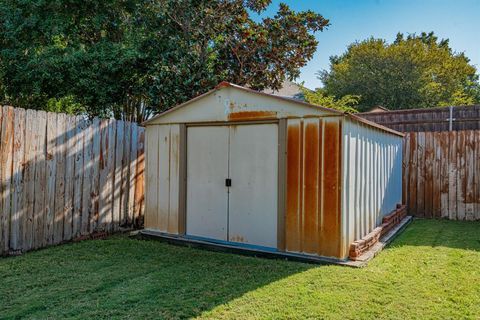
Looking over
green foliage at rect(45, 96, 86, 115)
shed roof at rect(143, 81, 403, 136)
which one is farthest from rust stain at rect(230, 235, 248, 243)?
green foliage at rect(45, 96, 86, 115)

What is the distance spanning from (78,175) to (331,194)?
3.93m

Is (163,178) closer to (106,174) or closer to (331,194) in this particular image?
(106,174)

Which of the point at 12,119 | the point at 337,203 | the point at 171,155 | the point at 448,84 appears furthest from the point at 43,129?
the point at 448,84

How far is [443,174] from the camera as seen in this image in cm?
Result: 802

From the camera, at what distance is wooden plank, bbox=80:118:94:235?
5.90m

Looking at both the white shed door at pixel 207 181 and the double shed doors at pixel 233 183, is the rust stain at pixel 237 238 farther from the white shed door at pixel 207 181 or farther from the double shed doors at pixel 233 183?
the white shed door at pixel 207 181

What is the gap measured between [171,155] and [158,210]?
3.19ft

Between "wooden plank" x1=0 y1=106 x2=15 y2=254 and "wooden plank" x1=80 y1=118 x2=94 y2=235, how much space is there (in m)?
1.19

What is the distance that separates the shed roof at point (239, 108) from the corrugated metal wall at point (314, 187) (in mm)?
143

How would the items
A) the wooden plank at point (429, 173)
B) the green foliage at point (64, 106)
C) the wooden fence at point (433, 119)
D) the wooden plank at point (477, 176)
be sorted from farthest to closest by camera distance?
the green foliage at point (64, 106)
the wooden fence at point (433, 119)
the wooden plank at point (429, 173)
the wooden plank at point (477, 176)

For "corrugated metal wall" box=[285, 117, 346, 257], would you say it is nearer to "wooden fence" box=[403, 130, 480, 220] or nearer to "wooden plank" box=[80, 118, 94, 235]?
"wooden plank" box=[80, 118, 94, 235]

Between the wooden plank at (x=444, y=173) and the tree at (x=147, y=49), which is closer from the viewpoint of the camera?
the wooden plank at (x=444, y=173)

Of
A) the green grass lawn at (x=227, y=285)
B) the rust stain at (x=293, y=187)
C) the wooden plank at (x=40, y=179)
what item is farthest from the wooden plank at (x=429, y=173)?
the wooden plank at (x=40, y=179)

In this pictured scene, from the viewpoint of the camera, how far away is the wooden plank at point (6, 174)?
4.69m
